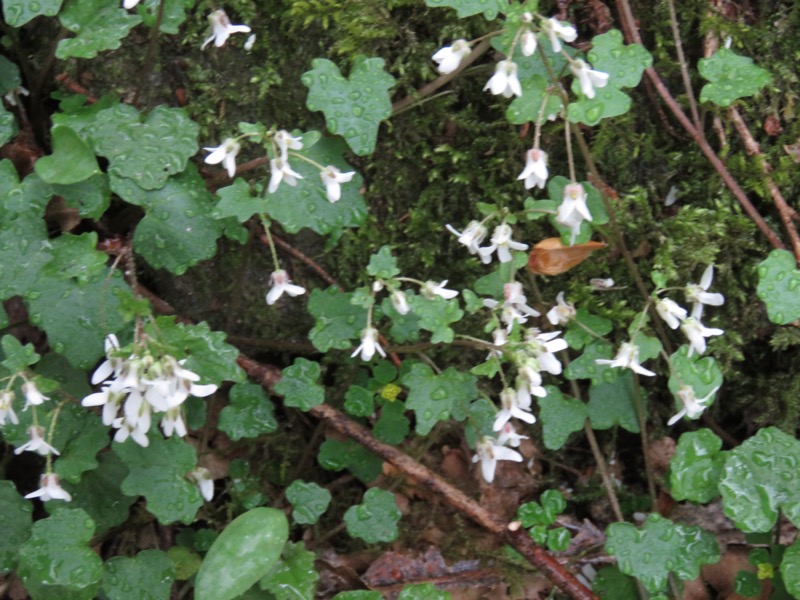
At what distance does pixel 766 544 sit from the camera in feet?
7.98

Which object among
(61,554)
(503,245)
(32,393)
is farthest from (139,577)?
(503,245)

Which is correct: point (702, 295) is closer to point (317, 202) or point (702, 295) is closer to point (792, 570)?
point (792, 570)

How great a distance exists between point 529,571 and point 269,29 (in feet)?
6.50

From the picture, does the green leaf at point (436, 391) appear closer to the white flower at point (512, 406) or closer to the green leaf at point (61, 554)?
the white flower at point (512, 406)

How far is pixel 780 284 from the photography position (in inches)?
86.1

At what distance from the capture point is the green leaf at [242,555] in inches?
78.8

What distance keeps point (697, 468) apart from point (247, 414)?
135cm

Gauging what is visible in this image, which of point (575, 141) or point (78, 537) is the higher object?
point (575, 141)

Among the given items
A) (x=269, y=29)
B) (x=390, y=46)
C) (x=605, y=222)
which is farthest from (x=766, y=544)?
(x=269, y=29)

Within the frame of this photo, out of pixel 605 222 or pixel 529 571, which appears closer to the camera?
pixel 605 222

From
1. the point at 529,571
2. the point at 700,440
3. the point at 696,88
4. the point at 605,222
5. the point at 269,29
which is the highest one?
the point at 269,29

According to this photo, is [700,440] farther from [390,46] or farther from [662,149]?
[390,46]

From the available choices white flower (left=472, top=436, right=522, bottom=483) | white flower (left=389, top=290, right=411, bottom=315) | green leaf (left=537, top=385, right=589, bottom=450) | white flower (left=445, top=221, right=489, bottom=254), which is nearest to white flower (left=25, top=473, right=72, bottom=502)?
white flower (left=389, top=290, right=411, bottom=315)

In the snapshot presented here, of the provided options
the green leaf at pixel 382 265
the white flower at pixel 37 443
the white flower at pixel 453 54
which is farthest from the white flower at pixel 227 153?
the white flower at pixel 37 443
